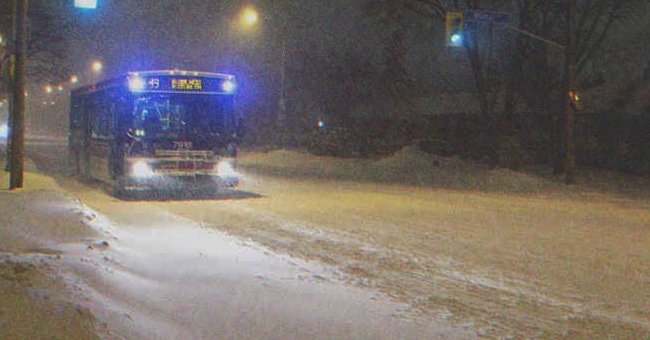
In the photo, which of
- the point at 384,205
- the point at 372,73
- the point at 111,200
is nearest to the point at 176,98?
the point at 111,200

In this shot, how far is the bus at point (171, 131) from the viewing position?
20000mm

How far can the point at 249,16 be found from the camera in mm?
34750

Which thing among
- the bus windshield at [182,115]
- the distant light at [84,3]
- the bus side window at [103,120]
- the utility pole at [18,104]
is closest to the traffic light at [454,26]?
the bus windshield at [182,115]

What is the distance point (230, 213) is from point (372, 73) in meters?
38.5

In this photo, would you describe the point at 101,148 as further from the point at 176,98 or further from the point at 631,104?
the point at 631,104

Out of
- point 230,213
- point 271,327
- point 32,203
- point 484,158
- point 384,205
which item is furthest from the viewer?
point 484,158

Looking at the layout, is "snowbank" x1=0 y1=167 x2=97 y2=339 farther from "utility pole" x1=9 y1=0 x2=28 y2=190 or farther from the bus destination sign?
the bus destination sign

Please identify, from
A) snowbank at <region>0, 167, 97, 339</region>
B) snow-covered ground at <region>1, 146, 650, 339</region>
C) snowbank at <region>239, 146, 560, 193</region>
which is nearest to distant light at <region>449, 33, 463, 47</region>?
snowbank at <region>239, 146, 560, 193</region>

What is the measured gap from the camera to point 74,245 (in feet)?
38.3

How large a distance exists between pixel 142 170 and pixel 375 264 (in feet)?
33.3

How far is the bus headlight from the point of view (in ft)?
65.3

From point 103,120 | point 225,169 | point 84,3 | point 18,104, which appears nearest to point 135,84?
point 84,3

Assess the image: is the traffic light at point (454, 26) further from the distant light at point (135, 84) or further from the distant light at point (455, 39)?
the distant light at point (135, 84)

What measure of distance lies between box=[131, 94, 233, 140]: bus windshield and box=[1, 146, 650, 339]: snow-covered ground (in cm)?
196
